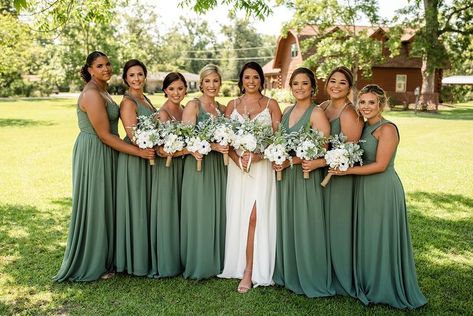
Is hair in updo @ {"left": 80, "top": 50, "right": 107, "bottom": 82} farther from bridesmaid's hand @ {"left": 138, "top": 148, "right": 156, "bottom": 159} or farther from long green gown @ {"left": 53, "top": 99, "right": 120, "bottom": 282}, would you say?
bridesmaid's hand @ {"left": 138, "top": 148, "right": 156, "bottom": 159}

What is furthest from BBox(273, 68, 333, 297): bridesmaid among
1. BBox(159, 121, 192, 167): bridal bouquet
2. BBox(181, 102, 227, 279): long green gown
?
BBox(159, 121, 192, 167): bridal bouquet

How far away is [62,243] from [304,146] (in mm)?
4362

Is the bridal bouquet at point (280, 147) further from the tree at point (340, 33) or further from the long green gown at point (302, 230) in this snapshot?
the tree at point (340, 33)

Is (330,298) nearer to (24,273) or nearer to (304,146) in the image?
(304,146)

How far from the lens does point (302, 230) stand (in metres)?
5.09

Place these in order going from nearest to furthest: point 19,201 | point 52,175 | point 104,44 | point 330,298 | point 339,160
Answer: point 339,160
point 330,298
point 19,201
point 52,175
point 104,44

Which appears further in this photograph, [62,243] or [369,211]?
[62,243]

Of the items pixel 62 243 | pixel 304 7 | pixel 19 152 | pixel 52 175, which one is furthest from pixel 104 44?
pixel 62 243

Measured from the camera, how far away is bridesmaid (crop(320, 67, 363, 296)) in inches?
195

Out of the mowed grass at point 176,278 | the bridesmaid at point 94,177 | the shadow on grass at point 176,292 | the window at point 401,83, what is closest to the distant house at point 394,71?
the window at point 401,83

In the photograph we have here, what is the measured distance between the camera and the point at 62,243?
6.98 m

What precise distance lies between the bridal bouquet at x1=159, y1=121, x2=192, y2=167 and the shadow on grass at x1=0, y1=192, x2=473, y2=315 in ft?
5.47

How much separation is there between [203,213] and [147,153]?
992mm

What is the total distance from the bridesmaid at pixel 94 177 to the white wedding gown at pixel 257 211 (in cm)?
113
